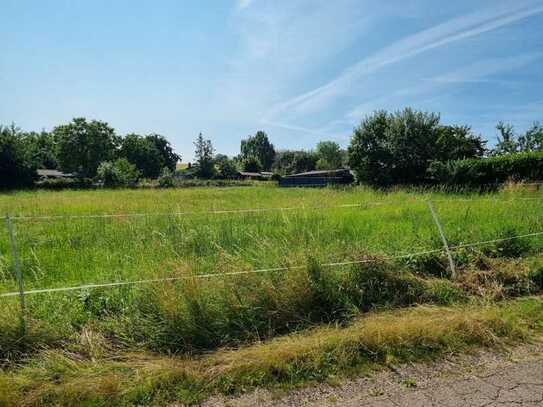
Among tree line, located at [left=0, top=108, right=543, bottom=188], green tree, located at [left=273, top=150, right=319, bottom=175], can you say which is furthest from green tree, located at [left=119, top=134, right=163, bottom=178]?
green tree, located at [left=273, top=150, right=319, bottom=175]

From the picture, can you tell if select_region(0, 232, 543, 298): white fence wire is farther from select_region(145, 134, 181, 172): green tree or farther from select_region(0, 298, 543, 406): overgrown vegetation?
select_region(145, 134, 181, 172): green tree

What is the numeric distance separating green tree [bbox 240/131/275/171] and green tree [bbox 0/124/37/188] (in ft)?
218

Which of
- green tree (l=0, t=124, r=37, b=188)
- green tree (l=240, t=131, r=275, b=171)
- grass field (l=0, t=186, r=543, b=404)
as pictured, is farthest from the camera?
green tree (l=240, t=131, r=275, b=171)

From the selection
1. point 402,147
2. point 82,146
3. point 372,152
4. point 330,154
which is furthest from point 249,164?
point 402,147

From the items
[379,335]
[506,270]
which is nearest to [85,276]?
[379,335]

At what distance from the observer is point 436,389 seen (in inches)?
91.1

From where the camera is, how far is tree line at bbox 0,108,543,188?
2514 centimetres

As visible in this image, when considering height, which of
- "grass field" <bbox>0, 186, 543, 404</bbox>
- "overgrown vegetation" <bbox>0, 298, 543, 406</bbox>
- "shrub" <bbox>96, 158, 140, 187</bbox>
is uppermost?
"shrub" <bbox>96, 158, 140, 187</bbox>

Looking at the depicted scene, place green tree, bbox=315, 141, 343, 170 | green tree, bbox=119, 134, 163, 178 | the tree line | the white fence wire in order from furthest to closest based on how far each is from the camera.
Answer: green tree, bbox=315, 141, 343, 170 → green tree, bbox=119, 134, 163, 178 → the tree line → the white fence wire

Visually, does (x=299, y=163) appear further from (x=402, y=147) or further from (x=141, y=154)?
(x=402, y=147)

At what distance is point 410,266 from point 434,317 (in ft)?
3.66

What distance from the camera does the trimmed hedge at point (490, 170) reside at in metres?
16.2

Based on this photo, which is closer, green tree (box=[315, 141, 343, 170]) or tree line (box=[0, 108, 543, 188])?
tree line (box=[0, 108, 543, 188])

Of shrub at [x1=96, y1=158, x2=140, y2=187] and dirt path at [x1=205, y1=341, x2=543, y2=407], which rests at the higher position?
shrub at [x1=96, y1=158, x2=140, y2=187]
